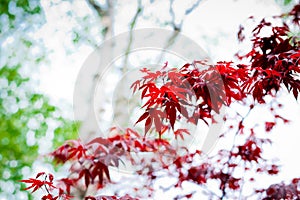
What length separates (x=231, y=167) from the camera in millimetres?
1908

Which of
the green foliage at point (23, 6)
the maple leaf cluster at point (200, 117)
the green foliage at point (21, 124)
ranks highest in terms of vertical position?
the green foliage at point (23, 6)

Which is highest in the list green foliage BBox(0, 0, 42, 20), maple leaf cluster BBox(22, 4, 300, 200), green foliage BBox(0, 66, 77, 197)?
green foliage BBox(0, 0, 42, 20)

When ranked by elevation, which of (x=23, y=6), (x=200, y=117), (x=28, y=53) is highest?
(x=23, y=6)

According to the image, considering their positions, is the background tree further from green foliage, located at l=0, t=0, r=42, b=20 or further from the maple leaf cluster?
the maple leaf cluster

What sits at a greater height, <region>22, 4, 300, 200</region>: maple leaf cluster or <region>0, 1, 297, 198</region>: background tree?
<region>0, 1, 297, 198</region>: background tree

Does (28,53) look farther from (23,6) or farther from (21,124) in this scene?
(21,124)

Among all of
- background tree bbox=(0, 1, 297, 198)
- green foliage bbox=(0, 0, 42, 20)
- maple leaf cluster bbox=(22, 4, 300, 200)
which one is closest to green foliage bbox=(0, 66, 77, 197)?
background tree bbox=(0, 1, 297, 198)

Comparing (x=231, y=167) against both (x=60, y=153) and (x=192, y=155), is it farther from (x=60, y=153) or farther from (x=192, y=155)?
(x=60, y=153)

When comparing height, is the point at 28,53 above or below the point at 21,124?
above

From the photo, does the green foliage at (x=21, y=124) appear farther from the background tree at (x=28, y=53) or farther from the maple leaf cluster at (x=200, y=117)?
the maple leaf cluster at (x=200, y=117)

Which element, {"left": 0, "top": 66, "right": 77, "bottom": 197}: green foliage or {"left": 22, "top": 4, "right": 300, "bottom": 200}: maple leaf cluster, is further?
{"left": 0, "top": 66, "right": 77, "bottom": 197}: green foliage

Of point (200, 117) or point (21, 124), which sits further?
point (21, 124)

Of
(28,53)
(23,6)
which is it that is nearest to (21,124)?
(28,53)

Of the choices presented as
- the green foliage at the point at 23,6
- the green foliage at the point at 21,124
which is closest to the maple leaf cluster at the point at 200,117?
the green foliage at the point at 21,124
